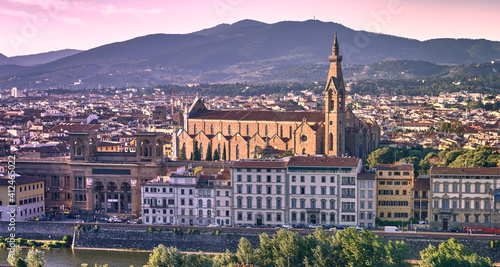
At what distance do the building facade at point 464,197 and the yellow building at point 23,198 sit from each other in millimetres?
23694

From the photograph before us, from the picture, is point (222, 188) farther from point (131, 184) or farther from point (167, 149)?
point (167, 149)

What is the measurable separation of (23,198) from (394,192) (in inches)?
863

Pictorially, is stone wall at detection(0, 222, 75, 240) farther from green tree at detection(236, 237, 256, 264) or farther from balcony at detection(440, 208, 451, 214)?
balcony at detection(440, 208, 451, 214)

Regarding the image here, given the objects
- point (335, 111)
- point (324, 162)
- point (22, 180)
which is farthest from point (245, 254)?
point (335, 111)

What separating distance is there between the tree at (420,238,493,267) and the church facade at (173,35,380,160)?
1157 inches

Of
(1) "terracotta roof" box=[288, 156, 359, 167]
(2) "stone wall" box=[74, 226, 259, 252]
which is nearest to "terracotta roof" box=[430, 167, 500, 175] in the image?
(1) "terracotta roof" box=[288, 156, 359, 167]

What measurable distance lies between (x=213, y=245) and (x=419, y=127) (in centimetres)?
6899

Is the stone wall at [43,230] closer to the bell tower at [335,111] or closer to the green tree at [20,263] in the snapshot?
the green tree at [20,263]

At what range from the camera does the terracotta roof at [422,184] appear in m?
49.7

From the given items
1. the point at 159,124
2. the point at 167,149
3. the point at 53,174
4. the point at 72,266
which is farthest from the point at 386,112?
the point at 72,266

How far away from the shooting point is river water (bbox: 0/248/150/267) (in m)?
46.9

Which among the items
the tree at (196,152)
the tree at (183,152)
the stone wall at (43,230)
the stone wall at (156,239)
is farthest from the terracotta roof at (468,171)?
the tree at (183,152)

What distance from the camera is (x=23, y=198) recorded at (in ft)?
180

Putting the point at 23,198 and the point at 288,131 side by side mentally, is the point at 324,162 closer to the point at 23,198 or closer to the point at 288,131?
the point at 23,198
